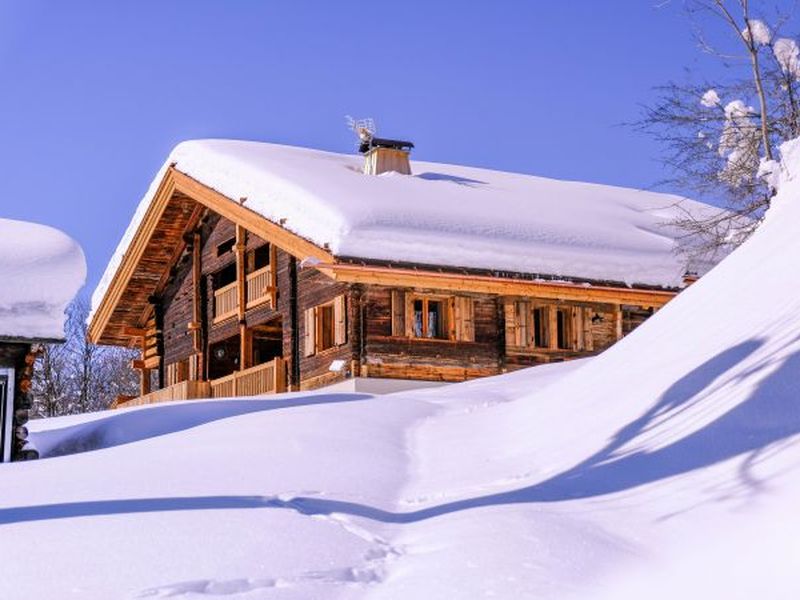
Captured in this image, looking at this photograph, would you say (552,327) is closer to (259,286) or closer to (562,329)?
(562,329)

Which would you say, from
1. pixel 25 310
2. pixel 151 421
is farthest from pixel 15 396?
pixel 151 421

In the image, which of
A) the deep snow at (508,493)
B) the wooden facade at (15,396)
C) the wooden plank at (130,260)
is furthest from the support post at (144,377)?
the deep snow at (508,493)

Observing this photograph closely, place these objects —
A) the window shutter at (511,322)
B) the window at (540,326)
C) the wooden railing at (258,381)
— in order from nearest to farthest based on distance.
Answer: the window shutter at (511,322) → the wooden railing at (258,381) → the window at (540,326)

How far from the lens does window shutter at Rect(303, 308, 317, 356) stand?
81.7 ft

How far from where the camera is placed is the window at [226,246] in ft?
94.5

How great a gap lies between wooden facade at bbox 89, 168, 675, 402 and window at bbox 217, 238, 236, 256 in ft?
0.19

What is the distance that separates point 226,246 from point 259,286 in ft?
8.29

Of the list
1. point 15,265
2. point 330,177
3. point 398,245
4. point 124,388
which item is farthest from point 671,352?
point 124,388

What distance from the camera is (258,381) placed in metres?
25.9

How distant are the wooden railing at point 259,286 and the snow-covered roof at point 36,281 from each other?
352 inches

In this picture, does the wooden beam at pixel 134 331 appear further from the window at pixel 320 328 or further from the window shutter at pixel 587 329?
the window shutter at pixel 587 329

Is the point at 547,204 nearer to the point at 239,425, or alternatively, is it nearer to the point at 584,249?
the point at 584,249

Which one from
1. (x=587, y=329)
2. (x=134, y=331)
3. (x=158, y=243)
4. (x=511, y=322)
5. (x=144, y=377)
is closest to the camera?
(x=511, y=322)

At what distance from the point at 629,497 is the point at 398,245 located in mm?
15488
